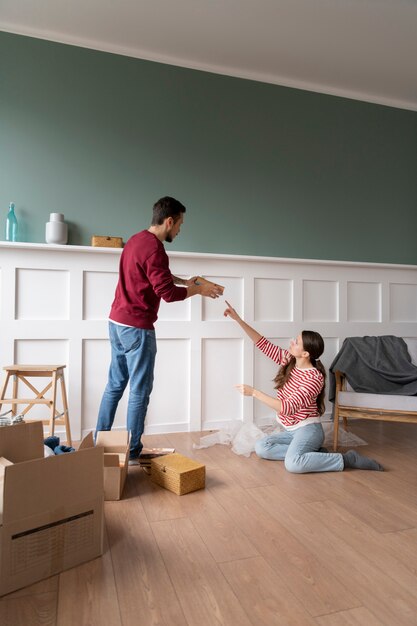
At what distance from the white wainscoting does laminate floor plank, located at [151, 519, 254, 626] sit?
4.70 ft

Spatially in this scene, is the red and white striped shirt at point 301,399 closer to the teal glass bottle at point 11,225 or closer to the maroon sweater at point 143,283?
the maroon sweater at point 143,283

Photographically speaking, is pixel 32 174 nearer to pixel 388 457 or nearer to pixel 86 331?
pixel 86 331

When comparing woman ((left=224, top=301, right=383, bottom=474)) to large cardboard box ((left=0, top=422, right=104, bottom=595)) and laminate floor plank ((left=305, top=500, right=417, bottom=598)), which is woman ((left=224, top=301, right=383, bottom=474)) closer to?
laminate floor plank ((left=305, top=500, right=417, bottom=598))

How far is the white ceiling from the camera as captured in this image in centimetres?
284

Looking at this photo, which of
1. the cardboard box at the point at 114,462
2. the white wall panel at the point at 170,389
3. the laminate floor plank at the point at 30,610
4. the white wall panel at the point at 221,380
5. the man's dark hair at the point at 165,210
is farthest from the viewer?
the white wall panel at the point at 221,380

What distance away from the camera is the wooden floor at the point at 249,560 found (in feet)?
4.07

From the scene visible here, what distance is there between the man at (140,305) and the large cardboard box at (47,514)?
0.88 m

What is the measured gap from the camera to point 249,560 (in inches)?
59.3

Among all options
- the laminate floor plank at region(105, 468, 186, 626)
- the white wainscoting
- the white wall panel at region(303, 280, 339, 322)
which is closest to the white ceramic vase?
the white wainscoting

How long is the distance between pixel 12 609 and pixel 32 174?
2.59 metres

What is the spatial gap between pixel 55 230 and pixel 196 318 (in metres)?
1.14

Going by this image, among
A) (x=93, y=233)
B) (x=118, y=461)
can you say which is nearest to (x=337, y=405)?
(x=118, y=461)

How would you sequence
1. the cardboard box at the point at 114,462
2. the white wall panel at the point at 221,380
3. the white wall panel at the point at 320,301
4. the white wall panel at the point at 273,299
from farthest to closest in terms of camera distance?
the white wall panel at the point at 320,301 < the white wall panel at the point at 273,299 < the white wall panel at the point at 221,380 < the cardboard box at the point at 114,462

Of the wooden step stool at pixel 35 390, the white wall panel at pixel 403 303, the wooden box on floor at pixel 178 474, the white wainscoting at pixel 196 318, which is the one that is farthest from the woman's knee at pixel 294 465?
the white wall panel at pixel 403 303
